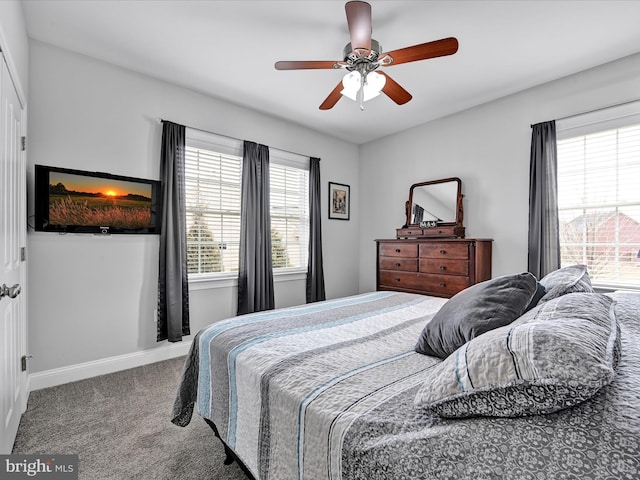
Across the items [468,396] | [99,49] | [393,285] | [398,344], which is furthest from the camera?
[393,285]

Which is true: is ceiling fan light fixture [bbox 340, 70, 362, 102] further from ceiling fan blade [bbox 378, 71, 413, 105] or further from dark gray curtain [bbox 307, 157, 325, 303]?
dark gray curtain [bbox 307, 157, 325, 303]

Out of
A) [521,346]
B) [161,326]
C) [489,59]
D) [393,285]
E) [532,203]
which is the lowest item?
[161,326]

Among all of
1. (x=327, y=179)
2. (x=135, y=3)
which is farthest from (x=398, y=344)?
(x=327, y=179)

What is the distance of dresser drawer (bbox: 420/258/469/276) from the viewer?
3.42 metres

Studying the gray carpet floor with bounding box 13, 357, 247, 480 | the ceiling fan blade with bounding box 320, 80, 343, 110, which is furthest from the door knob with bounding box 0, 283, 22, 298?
the ceiling fan blade with bounding box 320, 80, 343, 110

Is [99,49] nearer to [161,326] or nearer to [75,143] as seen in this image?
[75,143]

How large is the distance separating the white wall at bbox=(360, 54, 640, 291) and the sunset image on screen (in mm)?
3269

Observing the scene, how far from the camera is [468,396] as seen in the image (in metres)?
0.77

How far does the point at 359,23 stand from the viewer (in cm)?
196

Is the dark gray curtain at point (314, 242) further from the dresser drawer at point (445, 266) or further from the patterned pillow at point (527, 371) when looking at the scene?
the patterned pillow at point (527, 371)

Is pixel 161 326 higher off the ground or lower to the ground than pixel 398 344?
lower

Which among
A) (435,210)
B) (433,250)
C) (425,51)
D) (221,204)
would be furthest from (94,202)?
(435,210)

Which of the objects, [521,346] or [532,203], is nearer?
[521,346]

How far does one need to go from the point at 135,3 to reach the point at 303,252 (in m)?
3.13
